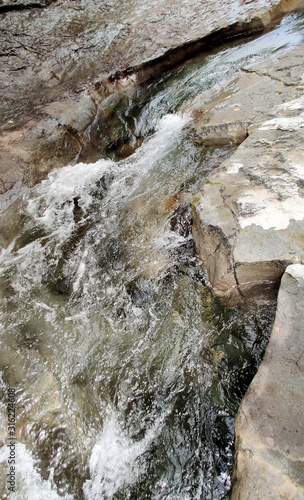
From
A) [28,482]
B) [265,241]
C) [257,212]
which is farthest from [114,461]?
[257,212]

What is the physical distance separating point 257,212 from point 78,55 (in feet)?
20.6

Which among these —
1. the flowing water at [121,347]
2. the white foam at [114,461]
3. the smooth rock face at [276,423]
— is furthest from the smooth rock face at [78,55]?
the smooth rock face at [276,423]

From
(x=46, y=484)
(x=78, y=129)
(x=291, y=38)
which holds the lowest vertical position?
(x=46, y=484)

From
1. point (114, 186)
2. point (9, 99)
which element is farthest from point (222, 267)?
point (9, 99)

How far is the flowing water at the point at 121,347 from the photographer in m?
2.07

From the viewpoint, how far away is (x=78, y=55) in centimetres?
662

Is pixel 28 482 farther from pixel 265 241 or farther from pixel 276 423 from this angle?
pixel 265 241

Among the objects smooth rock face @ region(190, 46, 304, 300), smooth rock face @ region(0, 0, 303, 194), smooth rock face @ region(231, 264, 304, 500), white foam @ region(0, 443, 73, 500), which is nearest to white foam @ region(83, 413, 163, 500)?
white foam @ region(0, 443, 73, 500)

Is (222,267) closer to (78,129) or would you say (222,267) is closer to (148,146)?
(148,146)

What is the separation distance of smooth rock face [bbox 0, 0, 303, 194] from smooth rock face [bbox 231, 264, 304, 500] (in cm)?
411

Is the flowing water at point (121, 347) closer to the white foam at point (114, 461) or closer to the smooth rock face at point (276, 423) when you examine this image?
the white foam at point (114, 461)

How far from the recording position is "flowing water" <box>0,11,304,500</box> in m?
2.07

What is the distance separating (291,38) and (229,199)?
535 cm

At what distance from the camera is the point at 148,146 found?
5.03 metres
